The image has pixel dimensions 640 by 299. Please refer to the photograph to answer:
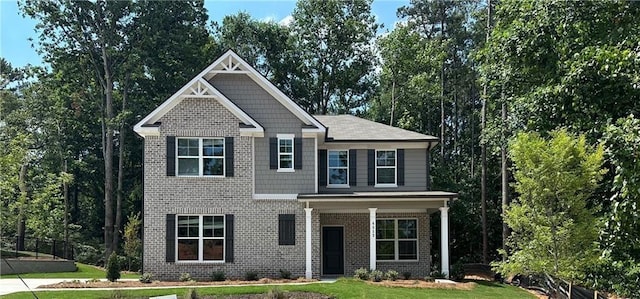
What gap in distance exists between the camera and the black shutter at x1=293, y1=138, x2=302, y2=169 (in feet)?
76.3

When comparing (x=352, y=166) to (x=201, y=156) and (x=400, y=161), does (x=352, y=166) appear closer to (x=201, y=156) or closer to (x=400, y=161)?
(x=400, y=161)

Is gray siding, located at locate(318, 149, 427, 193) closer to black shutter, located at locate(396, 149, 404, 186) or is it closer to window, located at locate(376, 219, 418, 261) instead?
black shutter, located at locate(396, 149, 404, 186)

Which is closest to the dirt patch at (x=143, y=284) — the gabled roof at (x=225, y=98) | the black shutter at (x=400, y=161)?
the gabled roof at (x=225, y=98)

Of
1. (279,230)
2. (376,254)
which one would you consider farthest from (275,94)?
(376,254)

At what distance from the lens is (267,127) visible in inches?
916

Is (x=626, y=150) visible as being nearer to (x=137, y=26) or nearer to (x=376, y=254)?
(x=376, y=254)

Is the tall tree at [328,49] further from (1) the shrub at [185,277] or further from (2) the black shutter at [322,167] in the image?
(1) the shrub at [185,277]

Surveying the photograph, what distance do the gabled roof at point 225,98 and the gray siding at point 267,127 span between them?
0.78 ft

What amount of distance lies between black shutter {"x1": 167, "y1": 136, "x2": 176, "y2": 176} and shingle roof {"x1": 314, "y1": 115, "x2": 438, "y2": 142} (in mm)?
5938

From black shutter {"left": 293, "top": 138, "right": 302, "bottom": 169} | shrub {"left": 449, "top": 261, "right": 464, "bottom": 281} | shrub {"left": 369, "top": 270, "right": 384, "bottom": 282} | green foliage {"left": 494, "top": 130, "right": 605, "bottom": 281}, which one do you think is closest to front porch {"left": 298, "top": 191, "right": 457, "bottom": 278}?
shrub {"left": 449, "top": 261, "right": 464, "bottom": 281}

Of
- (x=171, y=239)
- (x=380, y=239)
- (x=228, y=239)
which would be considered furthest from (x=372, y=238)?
(x=171, y=239)

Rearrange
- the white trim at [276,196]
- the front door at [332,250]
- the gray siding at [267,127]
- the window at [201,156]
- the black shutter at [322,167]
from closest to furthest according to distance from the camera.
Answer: the window at [201,156]
the white trim at [276,196]
the gray siding at [267,127]
the front door at [332,250]
the black shutter at [322,167]

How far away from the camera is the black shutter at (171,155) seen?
22516 mm

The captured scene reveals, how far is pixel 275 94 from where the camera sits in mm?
23500
